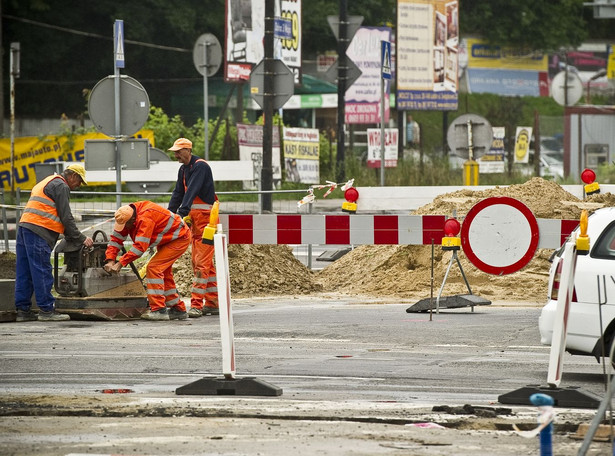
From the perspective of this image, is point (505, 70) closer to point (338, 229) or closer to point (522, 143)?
point (522, 143)

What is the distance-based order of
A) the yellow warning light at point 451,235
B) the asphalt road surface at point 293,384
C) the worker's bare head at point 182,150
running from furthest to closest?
the yellow warning light at point 451,235
the worker's bare head at point 182,150
the asphalt road surface at point 293,384

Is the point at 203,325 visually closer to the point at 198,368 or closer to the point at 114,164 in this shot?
the point at 198,368

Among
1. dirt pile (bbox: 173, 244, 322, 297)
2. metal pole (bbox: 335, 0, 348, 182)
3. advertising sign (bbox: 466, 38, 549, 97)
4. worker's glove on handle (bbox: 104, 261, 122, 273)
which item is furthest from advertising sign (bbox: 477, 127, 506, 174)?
advertising sign (bbox: 466, 38, 549, 97)

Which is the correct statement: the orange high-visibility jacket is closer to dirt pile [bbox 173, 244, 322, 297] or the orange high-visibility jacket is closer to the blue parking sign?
dirt pile [bbox 173, 244, 322, 297]

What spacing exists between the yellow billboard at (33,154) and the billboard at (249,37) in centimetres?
564

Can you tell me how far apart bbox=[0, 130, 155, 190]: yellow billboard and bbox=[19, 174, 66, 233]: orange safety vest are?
71.3ft

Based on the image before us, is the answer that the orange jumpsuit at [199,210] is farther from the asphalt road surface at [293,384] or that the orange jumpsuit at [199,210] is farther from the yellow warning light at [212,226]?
the yellow warning light at [212,226]

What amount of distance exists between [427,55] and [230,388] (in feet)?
117

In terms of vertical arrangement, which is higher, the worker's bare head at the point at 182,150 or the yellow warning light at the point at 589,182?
the worker's bare head at the point at 182,150

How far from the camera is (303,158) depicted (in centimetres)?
3547

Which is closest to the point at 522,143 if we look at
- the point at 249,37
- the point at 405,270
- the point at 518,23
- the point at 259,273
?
the point at 249,37

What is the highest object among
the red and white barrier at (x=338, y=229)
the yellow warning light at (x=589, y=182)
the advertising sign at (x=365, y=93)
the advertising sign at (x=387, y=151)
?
the advertising sign at (x=365, y=93)

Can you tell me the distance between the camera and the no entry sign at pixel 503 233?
45.4 feet

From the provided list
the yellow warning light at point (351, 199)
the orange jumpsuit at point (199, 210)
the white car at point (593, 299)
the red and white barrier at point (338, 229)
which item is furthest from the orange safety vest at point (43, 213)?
the white car at point (593, 299)
